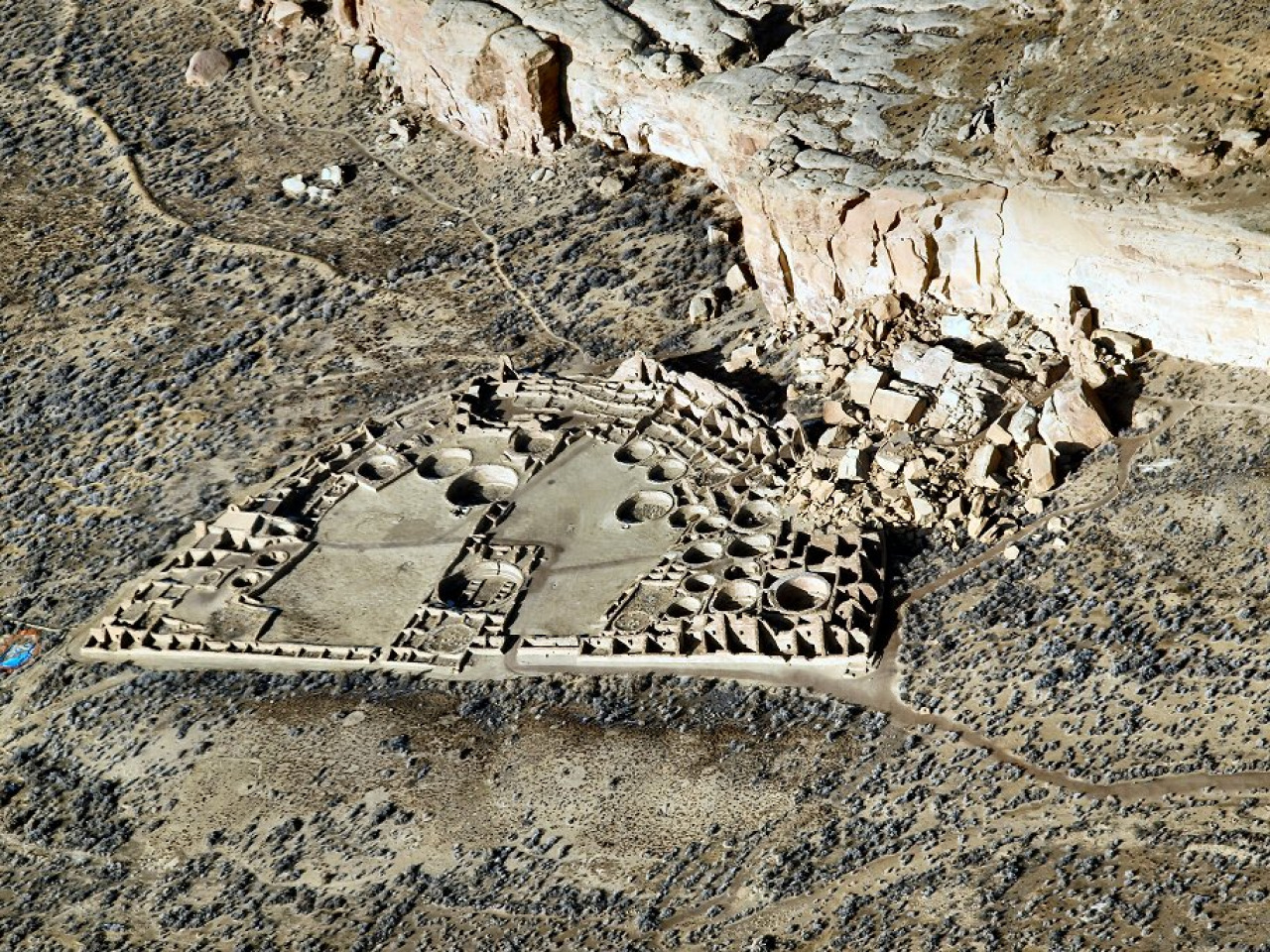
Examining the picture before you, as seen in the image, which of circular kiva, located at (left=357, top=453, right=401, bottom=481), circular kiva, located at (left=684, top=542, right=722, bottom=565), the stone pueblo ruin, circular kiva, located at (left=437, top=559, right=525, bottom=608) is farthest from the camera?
circular kiva, located at (left=357, top=453, right=401, bottom=481)

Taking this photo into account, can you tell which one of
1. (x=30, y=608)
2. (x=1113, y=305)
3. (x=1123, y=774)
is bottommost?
(x=30, y=608)

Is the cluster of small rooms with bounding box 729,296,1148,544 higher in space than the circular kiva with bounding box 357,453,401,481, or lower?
higher

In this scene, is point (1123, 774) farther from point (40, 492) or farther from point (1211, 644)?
point (40, 492)

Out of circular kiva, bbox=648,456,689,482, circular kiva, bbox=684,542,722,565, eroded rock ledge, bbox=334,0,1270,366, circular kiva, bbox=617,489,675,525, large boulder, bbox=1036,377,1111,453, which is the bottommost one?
circular kiva, bbox=617,489,675,525

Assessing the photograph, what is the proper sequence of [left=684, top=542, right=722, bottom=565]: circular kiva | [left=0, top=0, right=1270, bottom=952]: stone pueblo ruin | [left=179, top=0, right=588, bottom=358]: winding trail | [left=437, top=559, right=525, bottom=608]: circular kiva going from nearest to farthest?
1. [left=0, top=0, right=1270, bottom=952]: stone pueblo ruin
2. [left=684, top=542, right=722, bottom=565]: circular kiva
3. [left=437, top=559, right=525, bottom=608]: circular kiva
4. [left=179, top=0, right=588, bottom=358]: winding trail

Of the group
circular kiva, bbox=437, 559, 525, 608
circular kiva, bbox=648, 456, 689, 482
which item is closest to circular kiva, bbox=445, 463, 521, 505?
circular kiva, bbox=437, 559, 525, 608

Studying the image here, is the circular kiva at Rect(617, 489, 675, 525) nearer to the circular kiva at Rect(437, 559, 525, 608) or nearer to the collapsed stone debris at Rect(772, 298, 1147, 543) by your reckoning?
the circular kiva at Rect(437, 559, 525, 608)

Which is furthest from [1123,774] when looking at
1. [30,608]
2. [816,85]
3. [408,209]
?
[408,209]
